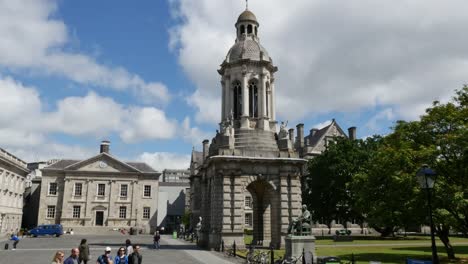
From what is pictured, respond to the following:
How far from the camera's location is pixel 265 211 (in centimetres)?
3228

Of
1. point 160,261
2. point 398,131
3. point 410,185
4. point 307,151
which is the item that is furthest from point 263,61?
point 307,151

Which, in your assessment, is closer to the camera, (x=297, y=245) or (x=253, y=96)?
(x=297, y=245)

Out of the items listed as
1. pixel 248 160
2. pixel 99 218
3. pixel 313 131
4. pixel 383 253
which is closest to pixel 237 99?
pixel 248 160

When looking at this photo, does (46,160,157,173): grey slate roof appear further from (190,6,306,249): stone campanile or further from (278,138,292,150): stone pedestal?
(278,138,292,150): stone pedestal

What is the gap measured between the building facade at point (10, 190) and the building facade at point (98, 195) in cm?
337

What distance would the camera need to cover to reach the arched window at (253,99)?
3316cm

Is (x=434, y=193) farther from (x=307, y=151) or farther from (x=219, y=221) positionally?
(x=307, y=151)

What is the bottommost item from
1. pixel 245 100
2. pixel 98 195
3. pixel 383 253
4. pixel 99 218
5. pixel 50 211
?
pixel 383 253

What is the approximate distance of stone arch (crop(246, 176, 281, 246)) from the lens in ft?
96.9

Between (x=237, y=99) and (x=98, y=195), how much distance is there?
43.5m

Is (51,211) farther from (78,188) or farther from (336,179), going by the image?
(336,179)

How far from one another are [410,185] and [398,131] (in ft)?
18.5

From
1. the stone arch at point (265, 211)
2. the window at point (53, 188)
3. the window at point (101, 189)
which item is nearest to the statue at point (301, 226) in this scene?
the stone arch at point (265, 211)

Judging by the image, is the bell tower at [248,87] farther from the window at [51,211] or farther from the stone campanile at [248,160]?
the window at [51,211]
